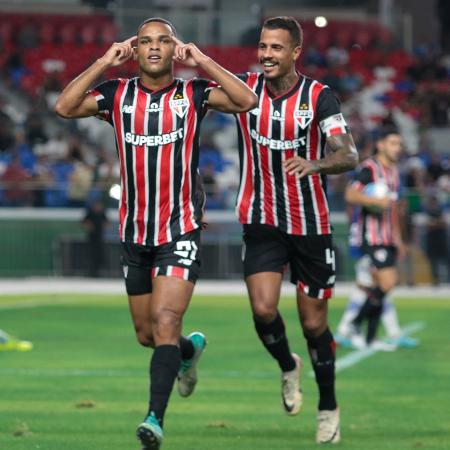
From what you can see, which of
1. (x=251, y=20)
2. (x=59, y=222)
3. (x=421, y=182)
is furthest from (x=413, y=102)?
(x=59, y=222)

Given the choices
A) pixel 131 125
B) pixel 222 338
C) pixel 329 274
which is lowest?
pixel 222 338

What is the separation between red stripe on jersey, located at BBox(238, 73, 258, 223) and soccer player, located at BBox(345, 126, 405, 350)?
5.32 meters

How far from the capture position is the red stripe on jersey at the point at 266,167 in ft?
29.1

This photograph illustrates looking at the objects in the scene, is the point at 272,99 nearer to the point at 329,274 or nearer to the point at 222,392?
the point at 329,274

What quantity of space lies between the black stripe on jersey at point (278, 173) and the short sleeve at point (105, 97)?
110 centimetres

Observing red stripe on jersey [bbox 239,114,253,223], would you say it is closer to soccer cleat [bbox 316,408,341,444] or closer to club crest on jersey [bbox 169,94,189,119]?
club crest on jersey [bbox 169,94,189,119]

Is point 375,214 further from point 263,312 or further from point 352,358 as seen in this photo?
point 263,312

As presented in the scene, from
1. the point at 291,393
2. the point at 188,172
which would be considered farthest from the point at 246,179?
the point at 291,393

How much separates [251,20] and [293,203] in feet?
86.6

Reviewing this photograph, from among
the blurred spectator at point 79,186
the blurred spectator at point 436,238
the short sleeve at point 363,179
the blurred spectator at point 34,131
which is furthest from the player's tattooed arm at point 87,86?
the blurred spectator at point 34,131

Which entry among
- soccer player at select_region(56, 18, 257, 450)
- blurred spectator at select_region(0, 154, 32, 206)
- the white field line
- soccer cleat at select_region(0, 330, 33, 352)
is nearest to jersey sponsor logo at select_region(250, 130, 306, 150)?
soccer player at select_region(56, 18, 257, 450)

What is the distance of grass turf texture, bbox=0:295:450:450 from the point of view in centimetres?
888

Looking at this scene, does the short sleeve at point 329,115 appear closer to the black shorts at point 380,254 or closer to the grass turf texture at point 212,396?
the grass turf texture at point 212,396

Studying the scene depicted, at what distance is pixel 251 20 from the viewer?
3491cm
